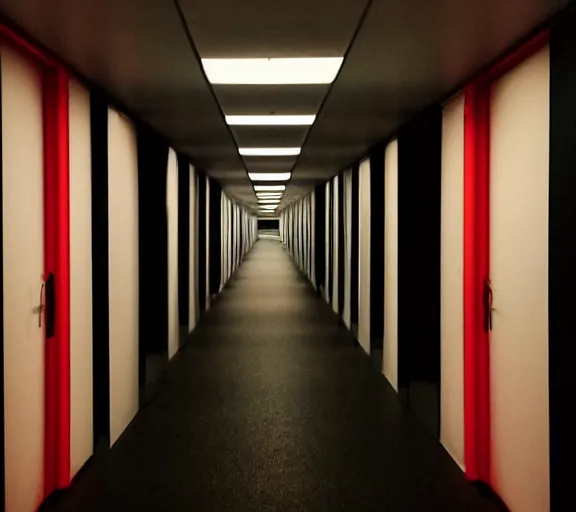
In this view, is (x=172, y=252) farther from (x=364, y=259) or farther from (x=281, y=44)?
(x=281, y=44)

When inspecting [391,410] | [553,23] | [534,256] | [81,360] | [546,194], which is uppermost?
[553,23]

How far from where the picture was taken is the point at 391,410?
204 inches

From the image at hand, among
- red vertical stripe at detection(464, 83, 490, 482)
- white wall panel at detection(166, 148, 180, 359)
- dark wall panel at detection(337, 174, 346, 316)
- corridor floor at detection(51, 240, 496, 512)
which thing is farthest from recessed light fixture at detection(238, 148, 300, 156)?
red vertical stripe at detection(464, 83, 490, 482)

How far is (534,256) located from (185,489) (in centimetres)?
220

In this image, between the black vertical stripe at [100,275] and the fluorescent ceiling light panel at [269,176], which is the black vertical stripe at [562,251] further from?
the fluorescent ceiling light panel at [269,176]

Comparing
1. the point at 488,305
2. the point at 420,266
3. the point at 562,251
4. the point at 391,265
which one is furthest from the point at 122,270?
the point at 562,251

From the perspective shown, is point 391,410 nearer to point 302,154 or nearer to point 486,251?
point 486,251

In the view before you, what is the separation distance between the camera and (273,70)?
14.2 ft

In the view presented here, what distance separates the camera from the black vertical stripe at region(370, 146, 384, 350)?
664 cm

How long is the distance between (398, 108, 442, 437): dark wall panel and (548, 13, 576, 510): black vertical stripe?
7.00 feet

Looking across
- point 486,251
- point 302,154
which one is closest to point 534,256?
point 486,251

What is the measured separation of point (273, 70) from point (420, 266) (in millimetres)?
1928

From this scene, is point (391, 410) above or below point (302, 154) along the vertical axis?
below

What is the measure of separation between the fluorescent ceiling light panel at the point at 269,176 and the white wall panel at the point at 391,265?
5.36 metres
